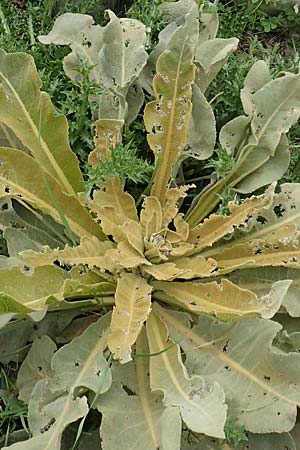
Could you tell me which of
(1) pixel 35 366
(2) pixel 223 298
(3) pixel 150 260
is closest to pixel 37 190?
(3) pixel 150 260

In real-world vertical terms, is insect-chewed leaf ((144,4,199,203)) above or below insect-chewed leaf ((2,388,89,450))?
above

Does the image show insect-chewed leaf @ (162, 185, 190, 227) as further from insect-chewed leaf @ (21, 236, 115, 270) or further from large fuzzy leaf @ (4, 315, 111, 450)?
large fuzzy leaf @ (4, 315, 111, 450)

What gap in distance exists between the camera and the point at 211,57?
1966 millimetres

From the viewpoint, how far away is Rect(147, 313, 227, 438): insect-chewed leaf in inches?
58.9

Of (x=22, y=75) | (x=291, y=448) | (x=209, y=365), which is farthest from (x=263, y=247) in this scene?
(x=22, y=75)

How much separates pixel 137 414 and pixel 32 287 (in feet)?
1.29

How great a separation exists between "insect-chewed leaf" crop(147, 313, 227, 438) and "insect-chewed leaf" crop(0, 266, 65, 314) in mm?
289

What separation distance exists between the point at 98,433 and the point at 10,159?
719mm

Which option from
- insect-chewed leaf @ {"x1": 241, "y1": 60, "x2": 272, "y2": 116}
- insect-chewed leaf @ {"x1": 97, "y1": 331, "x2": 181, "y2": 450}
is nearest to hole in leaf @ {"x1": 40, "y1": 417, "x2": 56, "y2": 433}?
insect-chewed leaf @ {"x1": 97, "y1": 331, "x2": 181, "y2": 450}

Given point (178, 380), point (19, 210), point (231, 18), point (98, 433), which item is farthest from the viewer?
point (231, 18)

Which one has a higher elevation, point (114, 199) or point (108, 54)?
point (108, 54)

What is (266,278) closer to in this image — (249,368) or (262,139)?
(249,368)

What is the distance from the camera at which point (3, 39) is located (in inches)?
83.1

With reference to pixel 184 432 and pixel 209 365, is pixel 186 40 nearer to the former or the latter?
pixel 209 365
